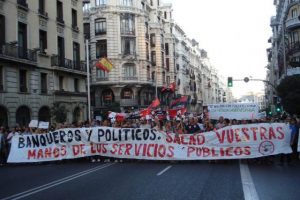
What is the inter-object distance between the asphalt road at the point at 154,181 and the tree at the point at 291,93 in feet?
68.7

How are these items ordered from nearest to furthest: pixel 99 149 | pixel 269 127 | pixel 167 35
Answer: pixel 269 127, pixel 99 149, pixel 167 35

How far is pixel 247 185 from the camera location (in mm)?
10922

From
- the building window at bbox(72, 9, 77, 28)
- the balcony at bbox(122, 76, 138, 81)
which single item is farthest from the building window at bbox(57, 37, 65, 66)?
the balcony at bbox(122, 76, 138, 81)

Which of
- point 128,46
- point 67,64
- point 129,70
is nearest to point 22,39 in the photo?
point 67,64

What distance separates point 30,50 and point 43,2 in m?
4.83

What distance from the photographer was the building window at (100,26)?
207 ft

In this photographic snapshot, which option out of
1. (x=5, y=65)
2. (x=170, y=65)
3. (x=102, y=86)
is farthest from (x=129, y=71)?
(x=5, y=65)

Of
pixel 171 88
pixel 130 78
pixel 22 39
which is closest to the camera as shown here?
pixel 22 39

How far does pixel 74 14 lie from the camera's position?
4097cm

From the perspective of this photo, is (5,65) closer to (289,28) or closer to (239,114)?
(239,114)

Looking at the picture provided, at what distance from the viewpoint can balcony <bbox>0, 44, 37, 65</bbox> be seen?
29.3 m

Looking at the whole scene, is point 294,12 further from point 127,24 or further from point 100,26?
Result: point 100,26

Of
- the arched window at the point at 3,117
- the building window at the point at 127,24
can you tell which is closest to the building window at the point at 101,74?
the building window at the point at 127,24

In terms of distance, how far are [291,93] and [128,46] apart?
106 feet
